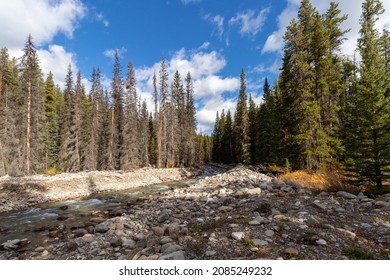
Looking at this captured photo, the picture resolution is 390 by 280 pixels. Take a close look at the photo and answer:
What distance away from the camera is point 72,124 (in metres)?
33.6

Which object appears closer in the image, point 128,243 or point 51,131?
point 128,243

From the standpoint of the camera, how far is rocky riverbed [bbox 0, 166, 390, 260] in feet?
14.6

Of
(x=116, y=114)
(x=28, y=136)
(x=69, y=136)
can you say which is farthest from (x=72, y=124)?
(x=28, y=136)

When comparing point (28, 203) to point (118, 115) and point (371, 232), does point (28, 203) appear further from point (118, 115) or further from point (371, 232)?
point (118, 115)

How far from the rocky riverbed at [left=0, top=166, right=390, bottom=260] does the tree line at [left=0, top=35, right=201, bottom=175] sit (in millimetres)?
19162

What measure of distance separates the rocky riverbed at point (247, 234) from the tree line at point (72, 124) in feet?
62.9

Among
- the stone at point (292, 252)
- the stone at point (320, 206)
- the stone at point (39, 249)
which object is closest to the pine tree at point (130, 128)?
the stone at point (39, 249)

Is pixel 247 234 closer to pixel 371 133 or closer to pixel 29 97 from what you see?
pixel 371 133

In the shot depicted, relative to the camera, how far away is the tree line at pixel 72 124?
75.4 ft

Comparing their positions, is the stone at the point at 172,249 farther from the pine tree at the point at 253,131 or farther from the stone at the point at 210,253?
the pine tree at the point at 253,131

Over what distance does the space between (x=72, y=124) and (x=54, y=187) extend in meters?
18.8

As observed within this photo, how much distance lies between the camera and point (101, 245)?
641 centimetres

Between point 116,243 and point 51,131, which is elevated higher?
point 51,131

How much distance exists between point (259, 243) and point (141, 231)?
4.34m
